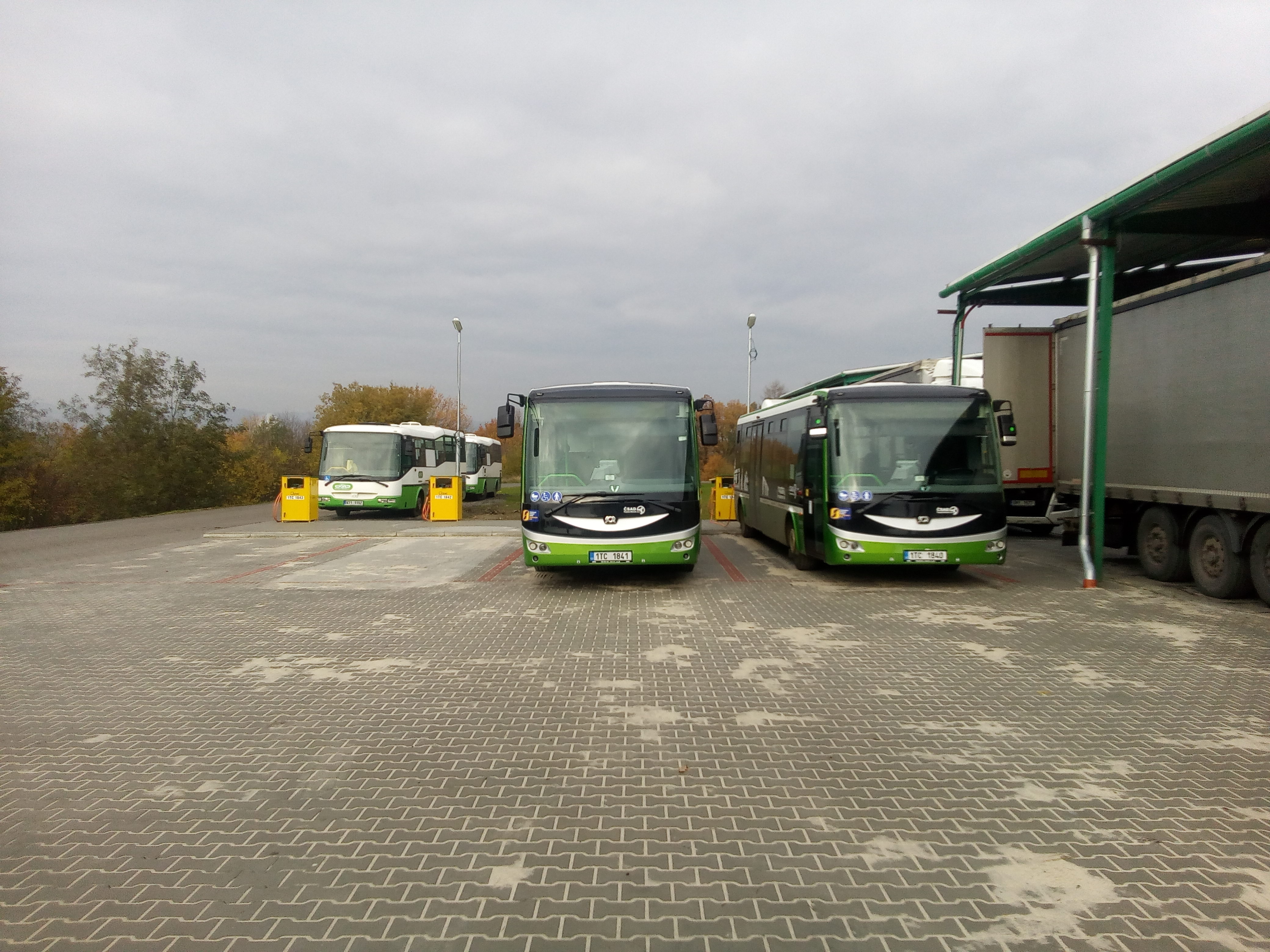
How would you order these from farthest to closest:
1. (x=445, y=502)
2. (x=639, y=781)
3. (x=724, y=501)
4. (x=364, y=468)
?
(x=364, y=468) → (x=445, y=502) → (x=724, y=501) → (x=639, y=781)

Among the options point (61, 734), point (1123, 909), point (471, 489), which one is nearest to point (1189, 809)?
point (1123, 909)

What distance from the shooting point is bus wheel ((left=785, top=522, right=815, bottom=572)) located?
480 inches

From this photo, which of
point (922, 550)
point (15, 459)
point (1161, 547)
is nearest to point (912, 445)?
point (922, 550)

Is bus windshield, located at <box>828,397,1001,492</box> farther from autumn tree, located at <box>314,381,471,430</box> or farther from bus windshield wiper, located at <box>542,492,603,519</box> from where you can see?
autumn tree, located at <box>314,381,471,430</box>

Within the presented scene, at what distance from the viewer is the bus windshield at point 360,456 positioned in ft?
77.0

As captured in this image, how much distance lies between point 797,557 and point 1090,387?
15.4 feet

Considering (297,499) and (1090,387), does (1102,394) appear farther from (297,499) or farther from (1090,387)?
(297,499)

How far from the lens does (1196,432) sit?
9.56m

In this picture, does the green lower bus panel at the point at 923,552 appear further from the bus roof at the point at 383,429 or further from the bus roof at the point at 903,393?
the bus roof at the point at 383,429

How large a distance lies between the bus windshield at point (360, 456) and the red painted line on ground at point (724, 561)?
10.6m

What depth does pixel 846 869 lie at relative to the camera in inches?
131

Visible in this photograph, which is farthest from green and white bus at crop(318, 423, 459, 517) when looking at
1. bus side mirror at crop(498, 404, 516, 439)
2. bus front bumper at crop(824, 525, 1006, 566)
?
bus front bumper at crop(824, 525, 1006, 566)

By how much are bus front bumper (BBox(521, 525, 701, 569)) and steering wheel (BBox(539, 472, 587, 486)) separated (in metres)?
0.70

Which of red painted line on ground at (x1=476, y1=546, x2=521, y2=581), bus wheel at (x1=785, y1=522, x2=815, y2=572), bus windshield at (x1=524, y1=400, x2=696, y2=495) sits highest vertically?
bus windshield at (x1=524, y1=400, x2=696, y2=495)
